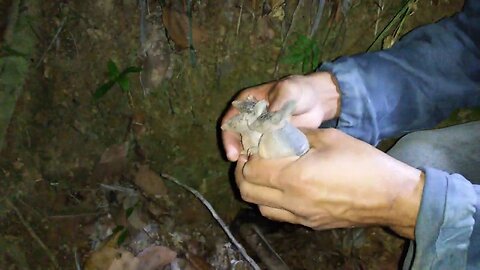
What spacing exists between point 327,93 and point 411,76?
0.74ft

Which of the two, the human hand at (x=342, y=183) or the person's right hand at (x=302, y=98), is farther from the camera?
the person's right hand at (x=302, y=98)

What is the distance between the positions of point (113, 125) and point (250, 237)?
2.20 feet

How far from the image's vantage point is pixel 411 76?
120cm

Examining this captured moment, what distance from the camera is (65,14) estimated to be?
171 cm

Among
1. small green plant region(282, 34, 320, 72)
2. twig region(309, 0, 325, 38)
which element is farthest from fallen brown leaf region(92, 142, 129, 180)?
twig region(309, 0, 325, 38)

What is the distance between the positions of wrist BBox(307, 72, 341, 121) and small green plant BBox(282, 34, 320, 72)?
0.53 meters

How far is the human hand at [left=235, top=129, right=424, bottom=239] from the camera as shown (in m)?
0.87

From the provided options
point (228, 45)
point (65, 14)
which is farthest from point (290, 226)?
point (65, 14)

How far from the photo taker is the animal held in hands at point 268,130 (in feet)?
2.96

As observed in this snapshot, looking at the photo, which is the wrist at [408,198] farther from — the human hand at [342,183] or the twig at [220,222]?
the twig at [220,222]

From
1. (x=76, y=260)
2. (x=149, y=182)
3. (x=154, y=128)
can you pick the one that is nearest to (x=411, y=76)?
(x=154, y=128)

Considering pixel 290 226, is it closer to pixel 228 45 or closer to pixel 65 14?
pixel 228 45

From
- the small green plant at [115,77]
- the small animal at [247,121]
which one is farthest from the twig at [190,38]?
the small animal at [247,121]

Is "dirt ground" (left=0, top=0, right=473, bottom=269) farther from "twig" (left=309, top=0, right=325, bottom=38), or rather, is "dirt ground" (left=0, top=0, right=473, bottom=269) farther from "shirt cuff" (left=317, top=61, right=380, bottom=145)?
"shirt cuff" (left=317, top=61, right=380, bottom=145)
